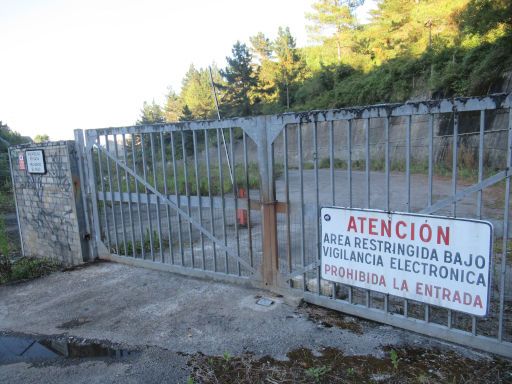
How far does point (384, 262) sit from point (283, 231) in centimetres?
Answer: 431

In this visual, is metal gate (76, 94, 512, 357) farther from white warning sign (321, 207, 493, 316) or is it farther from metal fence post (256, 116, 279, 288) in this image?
white warning sign (321, 207, 493, 316)

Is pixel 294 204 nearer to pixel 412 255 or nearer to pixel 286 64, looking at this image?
pixel 412 255

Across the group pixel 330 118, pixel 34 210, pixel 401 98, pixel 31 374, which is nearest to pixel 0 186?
pixel 34 210

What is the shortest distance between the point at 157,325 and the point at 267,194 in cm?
174

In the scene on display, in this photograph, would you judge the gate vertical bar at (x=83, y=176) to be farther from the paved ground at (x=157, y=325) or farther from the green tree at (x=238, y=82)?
the green tree at (x=238, y=82)

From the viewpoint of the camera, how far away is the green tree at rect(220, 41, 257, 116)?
4262 cm

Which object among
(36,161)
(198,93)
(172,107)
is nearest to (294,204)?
(36,161)

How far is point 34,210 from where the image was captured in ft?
22.8

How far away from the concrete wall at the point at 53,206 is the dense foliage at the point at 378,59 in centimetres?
1740

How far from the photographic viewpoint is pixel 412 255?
3.20m

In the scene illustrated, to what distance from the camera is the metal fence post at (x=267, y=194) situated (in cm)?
411

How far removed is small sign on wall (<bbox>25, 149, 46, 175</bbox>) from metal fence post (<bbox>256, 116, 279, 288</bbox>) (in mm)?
4219

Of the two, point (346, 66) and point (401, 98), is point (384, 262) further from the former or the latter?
point (346, 66)

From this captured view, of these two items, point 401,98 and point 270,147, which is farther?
point 401,98
